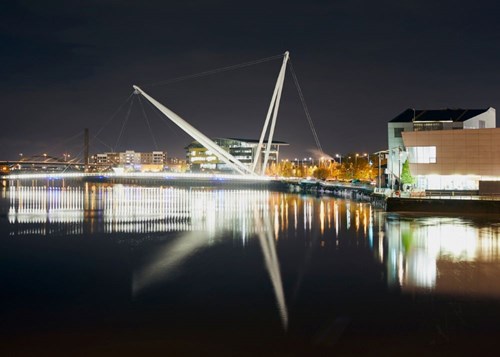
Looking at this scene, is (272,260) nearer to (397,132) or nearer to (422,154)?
(422,154)

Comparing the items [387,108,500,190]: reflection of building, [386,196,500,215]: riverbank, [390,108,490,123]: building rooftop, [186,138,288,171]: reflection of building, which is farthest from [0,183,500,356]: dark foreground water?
[186,138,288,171]: reflection of building

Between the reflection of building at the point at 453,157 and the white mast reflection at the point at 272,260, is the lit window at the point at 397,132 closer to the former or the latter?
the reflection of building at the point at 453,157

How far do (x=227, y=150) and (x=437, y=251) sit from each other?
189 ft

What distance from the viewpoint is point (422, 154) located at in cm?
2277

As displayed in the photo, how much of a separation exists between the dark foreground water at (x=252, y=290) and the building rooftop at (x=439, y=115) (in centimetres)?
1268

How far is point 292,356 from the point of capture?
198 inches

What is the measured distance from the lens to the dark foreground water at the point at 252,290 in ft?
17.7

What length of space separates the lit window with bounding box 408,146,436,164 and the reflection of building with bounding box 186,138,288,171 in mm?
43023

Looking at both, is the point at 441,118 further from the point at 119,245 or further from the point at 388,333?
the point at 388,333

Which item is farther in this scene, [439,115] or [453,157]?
[439,115]

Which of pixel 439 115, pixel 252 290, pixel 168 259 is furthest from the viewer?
pixel 439 115

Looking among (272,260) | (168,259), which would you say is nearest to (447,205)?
(272,260)

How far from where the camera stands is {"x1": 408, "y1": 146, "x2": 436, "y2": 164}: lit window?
22.5 meters

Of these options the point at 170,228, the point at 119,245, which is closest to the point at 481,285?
the point at 119,245
